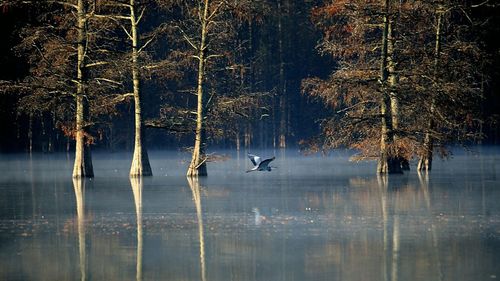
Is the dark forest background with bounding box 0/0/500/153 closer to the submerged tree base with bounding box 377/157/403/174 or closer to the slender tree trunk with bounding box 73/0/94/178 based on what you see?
the slender tree trunk with bounding box 73/0/94/178

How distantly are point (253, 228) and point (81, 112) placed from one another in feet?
71.0

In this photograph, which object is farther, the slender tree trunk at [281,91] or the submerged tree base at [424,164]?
the slender tree trunk at [281,91]

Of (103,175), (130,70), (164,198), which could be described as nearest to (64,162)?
(103,175)

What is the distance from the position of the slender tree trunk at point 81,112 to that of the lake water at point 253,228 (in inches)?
56.2

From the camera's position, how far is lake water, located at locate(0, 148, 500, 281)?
19.2m

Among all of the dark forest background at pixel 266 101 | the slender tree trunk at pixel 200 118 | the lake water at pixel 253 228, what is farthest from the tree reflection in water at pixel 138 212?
the dark forest background at pixel 266 101

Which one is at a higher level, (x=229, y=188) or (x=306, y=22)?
(x=306, y=22)

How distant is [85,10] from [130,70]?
3135 mm

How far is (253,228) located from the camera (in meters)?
25.7

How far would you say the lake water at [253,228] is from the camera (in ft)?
63.0

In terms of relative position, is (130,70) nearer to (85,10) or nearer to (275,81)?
(85,10)

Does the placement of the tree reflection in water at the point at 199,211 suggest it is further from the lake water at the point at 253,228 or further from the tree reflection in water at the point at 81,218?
the tree reflection in water at the point at 81,218

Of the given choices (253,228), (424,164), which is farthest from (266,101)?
(253,228)

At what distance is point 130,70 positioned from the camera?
4575cm
